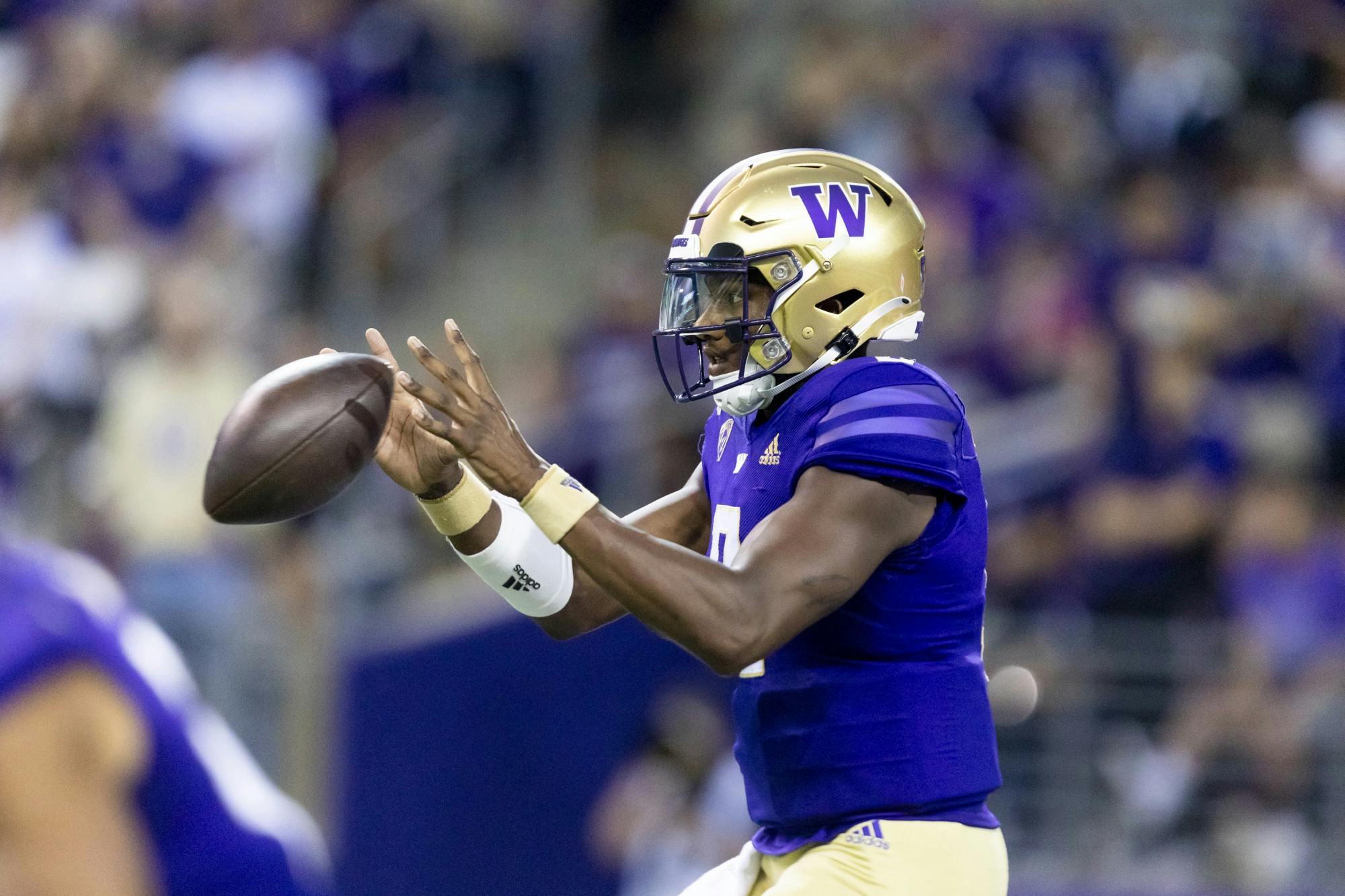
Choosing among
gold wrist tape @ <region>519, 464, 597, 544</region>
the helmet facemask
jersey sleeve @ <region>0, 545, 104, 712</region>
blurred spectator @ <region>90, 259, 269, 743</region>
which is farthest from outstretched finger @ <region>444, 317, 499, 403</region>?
blurred spectator @ <region>90, 259, 269, 743</region>

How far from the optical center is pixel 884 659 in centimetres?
334

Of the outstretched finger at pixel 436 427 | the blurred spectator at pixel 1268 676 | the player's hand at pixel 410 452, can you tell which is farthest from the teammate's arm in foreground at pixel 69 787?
the blurred spectator at pixel 1268 676

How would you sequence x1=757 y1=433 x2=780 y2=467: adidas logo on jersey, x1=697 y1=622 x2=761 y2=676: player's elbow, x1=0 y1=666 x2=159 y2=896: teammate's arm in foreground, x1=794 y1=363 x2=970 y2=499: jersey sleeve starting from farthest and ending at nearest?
x1=757 y1=433 x2=780 y2=467: adidas logo on jersey → x1=794 y1=363 x2=970 y2=499: jersey sleeve → x1=697 y1=622 x2=761 y2=676: player's elbow → x1=0 y1=666 x2=159 y2=896: teammate's arm in foreground

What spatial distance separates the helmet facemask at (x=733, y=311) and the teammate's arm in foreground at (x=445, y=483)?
323 millimetres

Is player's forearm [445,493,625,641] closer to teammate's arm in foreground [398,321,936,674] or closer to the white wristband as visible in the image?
the white wristband

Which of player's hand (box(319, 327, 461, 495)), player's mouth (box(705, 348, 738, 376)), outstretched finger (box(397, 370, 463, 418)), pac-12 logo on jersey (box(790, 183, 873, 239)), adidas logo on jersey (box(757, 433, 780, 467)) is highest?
pac-12 logo on jersey (box(790, 183, 873, 239))

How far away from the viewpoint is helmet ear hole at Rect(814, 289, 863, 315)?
11.6ft

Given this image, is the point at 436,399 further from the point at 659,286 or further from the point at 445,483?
the point at 659,286

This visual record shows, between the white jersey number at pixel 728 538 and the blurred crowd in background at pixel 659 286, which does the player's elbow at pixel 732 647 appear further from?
the blurred crowd in background at pixel 659 286

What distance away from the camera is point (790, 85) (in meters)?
9.32

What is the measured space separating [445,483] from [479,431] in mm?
422

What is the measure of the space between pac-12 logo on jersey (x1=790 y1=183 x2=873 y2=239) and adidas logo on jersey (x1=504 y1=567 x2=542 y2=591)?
85 cm

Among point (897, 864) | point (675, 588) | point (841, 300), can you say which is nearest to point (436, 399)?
point (675, 588)

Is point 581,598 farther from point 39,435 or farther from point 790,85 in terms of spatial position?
point 790,85
